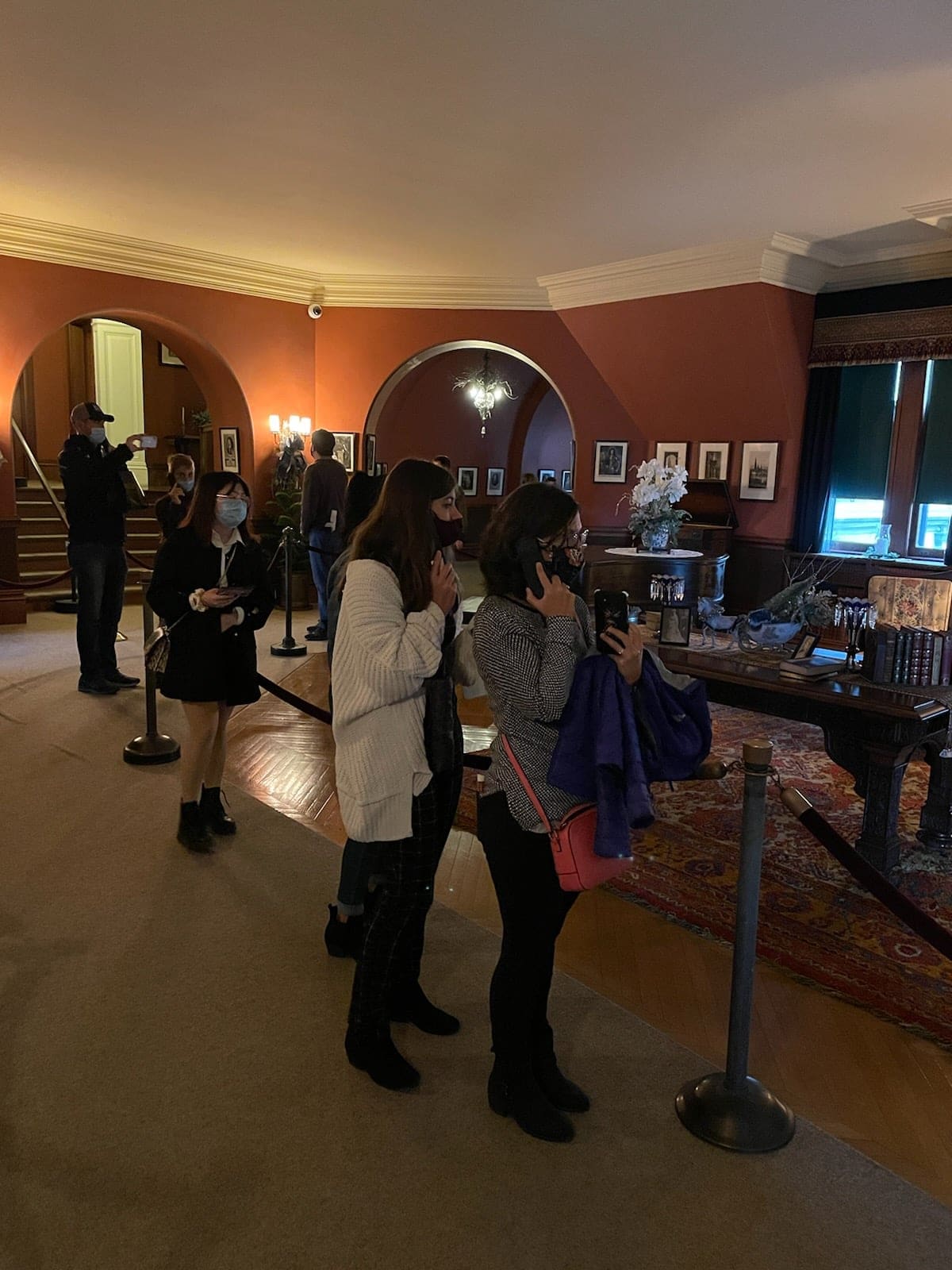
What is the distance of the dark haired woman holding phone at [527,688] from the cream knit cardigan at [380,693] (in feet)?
0.54

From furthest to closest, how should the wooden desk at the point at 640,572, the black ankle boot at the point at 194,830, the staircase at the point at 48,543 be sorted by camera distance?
the staircase at the point at 48,543 → the wooden desk at the point at 640,572 → the black ankle boot at the point at 194,830

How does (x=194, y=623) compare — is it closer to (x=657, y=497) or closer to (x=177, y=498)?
(x=177, y=498)

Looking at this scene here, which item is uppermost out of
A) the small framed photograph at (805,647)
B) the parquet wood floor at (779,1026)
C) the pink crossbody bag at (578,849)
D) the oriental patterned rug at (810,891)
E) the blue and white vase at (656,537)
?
the blue and white vase at (656,537)

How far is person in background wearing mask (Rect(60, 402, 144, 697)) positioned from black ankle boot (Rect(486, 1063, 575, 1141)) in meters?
4.72

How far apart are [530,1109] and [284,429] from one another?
9.00m

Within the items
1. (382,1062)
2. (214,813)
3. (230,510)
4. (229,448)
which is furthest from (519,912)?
(229,448)

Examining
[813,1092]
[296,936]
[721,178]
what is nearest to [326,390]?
[721,178]

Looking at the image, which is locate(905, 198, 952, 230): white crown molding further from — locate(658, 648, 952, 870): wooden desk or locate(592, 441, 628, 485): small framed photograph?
locate(658, 648, 952, 870): wooden desk

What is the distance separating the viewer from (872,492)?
8273 millimetres

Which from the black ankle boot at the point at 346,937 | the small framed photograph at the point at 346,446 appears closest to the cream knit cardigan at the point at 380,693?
the black ankle boot at the point at 346,937

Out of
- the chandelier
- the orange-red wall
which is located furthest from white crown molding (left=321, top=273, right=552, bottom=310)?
the chandelier

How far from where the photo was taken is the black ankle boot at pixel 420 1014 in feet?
8.58

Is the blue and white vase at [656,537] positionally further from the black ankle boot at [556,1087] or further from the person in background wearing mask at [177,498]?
the black ankle boot at [556,1087]

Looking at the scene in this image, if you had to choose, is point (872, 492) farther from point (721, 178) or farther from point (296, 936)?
point (296, 936)
